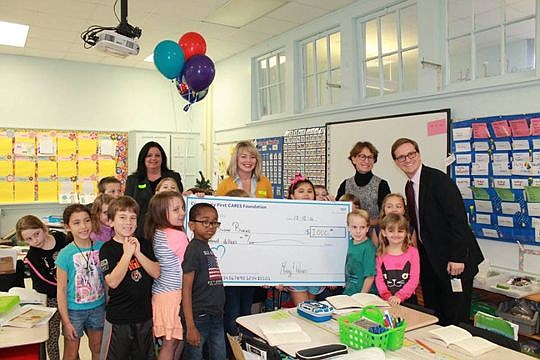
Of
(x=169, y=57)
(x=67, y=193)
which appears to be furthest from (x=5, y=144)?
(x=169, y=57)

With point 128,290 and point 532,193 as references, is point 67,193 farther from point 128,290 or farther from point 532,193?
point 532,193

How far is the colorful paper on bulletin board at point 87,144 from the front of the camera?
6.97 metres

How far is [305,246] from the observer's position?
2.81 m

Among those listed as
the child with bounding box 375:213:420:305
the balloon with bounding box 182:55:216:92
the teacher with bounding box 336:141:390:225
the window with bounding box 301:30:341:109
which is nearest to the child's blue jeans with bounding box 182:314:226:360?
the child with bounding box 375:213:420:305

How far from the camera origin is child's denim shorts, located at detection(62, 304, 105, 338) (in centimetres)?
254

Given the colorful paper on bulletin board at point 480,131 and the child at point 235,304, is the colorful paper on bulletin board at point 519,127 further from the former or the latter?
the child at point 235,304

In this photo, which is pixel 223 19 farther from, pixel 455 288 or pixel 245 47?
pixel 455 288

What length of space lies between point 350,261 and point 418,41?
2421 mm

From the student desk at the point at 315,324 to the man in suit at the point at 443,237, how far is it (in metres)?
0.72

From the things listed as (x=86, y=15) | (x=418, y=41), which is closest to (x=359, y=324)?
(x=418, y=41)

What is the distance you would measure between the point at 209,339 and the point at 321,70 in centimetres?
384

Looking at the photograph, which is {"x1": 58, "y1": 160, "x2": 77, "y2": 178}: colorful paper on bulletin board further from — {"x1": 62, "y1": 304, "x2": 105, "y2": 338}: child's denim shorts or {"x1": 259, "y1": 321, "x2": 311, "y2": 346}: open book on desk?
{"x1": 259, "y1": 321, "x2": 311, "y2": 346}: open book on desk

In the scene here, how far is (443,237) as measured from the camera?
277 centimetres

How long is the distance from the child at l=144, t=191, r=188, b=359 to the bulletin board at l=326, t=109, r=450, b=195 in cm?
240
